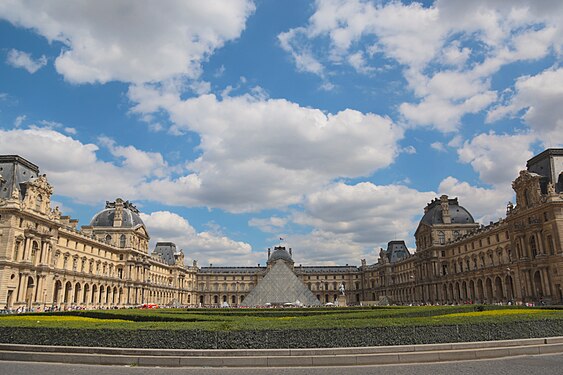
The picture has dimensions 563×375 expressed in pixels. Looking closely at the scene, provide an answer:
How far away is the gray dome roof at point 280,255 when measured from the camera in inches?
5300

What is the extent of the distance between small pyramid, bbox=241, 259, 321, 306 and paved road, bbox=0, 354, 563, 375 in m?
50.5

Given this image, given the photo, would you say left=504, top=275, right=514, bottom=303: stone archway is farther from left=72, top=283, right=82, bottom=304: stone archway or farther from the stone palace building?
left=72, top=283, right=82, bottom=304: stone archway

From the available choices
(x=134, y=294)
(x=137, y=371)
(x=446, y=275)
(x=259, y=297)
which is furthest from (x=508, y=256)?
(x=134, y=294)

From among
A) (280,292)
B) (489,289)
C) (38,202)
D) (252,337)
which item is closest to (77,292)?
(38,202)

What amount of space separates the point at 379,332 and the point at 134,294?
69082 mm

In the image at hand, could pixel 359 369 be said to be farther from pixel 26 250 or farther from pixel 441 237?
pixel 441 237

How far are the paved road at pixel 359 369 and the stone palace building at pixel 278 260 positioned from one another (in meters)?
35.8

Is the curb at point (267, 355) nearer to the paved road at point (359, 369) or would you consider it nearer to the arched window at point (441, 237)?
the paved road at point (359, 369)

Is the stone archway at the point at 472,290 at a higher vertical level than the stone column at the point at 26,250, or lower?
lower

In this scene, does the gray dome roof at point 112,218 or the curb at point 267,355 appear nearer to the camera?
the curb at point 267,355

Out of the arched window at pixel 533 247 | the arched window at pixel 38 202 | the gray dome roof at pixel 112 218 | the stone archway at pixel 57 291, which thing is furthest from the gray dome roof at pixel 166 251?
the arched window at pixel 533 247

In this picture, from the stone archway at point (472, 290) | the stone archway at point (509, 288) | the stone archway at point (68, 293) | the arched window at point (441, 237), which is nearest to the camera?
the stone archway at point (509, 288)

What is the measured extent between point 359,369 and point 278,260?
61924 millimetres

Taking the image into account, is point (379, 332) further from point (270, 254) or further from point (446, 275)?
point (270, 254)
